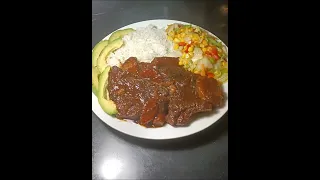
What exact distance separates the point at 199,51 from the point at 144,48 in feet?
0.83

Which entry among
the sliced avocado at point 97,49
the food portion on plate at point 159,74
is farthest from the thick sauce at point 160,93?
the sliced avocado at point 97,49

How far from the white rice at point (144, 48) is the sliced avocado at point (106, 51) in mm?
18

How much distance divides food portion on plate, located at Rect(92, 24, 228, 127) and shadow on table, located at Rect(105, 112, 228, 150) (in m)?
0.07

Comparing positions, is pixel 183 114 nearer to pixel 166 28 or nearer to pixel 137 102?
pixel 137 102

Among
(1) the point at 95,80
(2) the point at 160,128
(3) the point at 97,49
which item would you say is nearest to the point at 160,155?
(2) the point at 160,128

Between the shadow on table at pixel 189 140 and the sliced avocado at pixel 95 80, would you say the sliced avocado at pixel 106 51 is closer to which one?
the sliced avocado at pixel 95 80

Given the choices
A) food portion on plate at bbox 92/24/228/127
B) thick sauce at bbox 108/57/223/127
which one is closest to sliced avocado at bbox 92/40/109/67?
food portion on plate at bbox 92/24/228/127

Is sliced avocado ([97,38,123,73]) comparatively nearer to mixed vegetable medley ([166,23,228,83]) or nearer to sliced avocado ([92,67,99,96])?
sliced avocado ([92,67,99,96])

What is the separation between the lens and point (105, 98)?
4.72 feet

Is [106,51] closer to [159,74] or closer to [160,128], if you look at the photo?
[159,74]

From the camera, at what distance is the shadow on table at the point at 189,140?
1396mm
